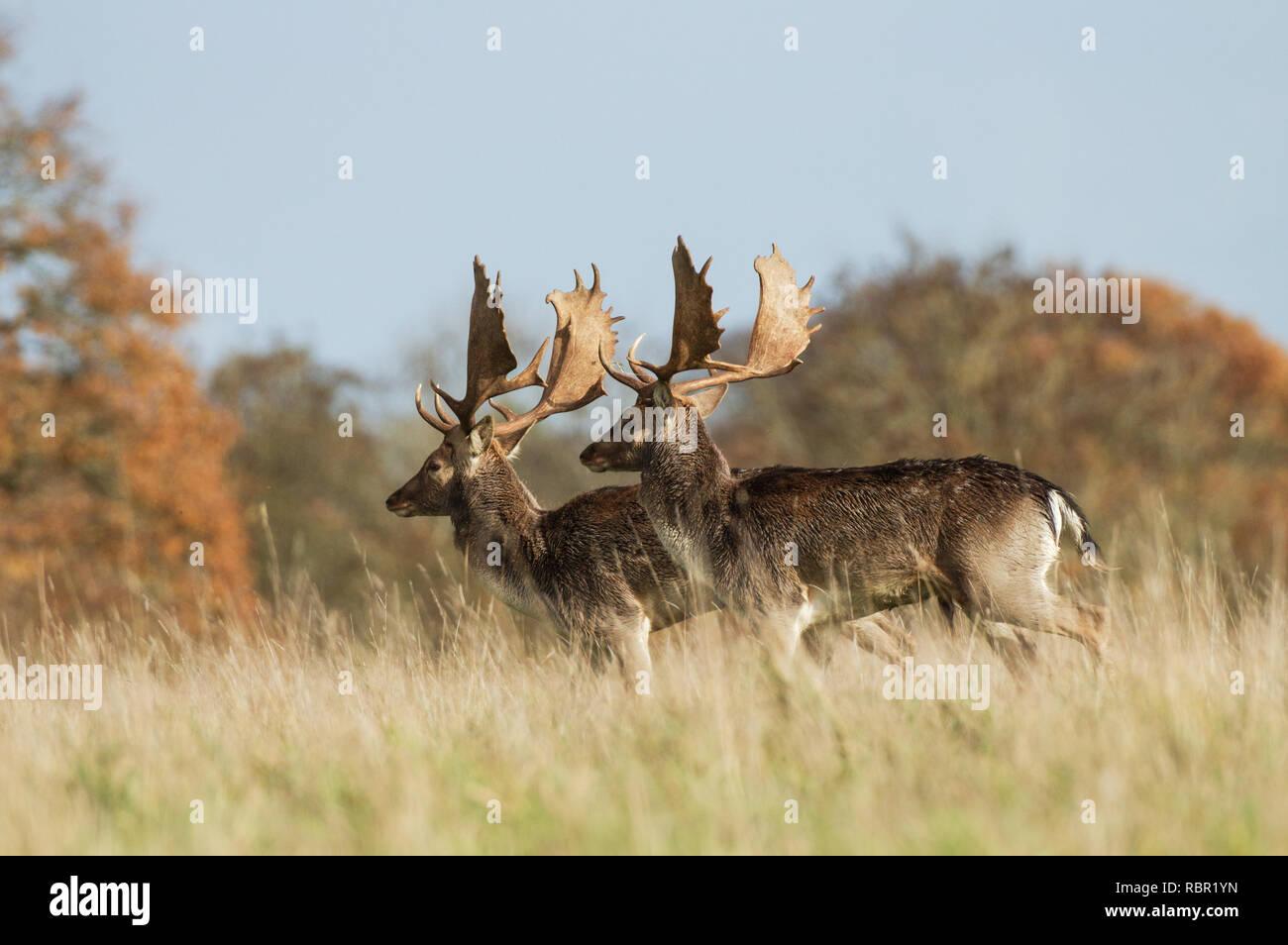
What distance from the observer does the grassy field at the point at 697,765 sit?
13.9ft

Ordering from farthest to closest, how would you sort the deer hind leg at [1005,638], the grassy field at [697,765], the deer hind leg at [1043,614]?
1. the deer hind leg at [1005,638]
2. the deer hind leg at [1043,614]
3. the grassy field at [697,765]

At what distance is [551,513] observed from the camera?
8.80m

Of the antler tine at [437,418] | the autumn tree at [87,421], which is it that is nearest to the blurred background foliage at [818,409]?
the autumn tree at [87,421]

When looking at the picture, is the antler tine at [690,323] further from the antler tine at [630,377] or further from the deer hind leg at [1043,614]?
the deer hind leg at [1043,614]

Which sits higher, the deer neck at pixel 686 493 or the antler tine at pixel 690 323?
the antler tine at pixel 690 323

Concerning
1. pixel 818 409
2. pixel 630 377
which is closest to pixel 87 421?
pixel 818 409

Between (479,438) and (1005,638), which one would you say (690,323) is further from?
(1005,638)

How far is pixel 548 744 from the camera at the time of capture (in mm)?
5500

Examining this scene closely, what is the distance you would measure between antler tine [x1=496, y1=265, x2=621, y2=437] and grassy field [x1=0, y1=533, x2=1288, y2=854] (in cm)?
263

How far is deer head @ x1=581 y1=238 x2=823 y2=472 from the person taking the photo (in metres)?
7.96

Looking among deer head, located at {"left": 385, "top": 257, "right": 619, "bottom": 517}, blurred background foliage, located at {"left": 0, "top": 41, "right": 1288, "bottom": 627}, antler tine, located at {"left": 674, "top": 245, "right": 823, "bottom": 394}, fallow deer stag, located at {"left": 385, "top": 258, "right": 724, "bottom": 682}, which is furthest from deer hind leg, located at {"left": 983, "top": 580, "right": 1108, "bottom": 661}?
blurred background foliage, located at {"left": 0, "top": 41, "right": 1288, "bottom": 627}

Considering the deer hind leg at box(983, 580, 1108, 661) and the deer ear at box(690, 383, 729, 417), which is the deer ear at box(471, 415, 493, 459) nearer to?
the deer ear at box(690, 383, 729, 417)

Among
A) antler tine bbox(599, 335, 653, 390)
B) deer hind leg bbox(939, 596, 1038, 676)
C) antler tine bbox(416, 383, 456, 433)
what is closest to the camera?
deer hind leg bbox(939, 596, 1038, 676)
